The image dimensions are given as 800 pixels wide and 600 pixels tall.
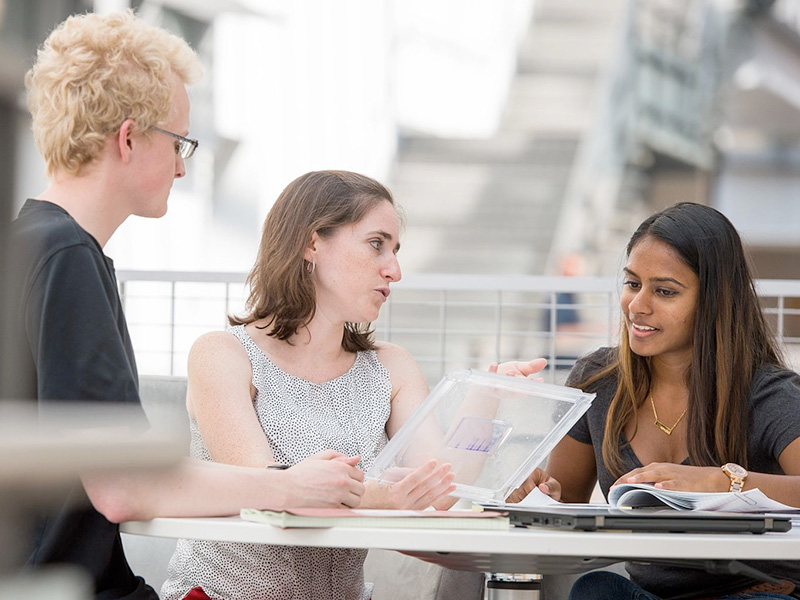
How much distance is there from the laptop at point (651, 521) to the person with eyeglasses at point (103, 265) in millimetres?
262

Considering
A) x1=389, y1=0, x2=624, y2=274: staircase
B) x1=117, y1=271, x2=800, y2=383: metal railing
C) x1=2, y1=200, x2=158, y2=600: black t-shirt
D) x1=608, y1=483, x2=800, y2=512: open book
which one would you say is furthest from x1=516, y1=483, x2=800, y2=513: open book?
x1=389, y1=0, x2=624, y2=274: staircase

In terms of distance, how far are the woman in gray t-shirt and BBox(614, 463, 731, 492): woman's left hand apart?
8.9 inches

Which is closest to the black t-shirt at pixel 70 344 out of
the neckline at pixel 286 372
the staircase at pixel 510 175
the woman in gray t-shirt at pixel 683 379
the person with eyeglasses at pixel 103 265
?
the person with eyeglasses at pixel 103 265

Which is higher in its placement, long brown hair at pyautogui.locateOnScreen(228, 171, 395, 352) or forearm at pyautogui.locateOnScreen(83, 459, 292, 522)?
long brown hair at pyautogui.locateOnScreen(228, 171, 395, 352)

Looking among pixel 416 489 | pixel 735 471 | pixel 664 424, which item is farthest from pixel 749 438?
pixel 416 489

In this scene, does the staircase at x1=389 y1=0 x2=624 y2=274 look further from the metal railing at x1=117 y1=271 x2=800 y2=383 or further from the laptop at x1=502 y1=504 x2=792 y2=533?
the laptop at x1=502 y1=504 x2=792 y2=533

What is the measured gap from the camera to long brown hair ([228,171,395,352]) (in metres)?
1.82

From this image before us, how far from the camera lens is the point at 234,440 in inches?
60.4

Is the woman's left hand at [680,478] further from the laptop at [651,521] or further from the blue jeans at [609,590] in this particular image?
the laptop at [651,521]

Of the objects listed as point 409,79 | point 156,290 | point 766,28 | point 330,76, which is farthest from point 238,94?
point 156,290

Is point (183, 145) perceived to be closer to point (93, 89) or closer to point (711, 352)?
point (93, 89)

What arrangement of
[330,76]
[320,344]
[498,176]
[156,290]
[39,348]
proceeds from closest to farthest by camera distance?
[39,348] < [320,344] < [156,290] < [498,176] < [330,76]

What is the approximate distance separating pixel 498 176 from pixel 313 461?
658 centimetres

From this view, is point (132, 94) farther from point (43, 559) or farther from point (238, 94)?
point (238, 94)
